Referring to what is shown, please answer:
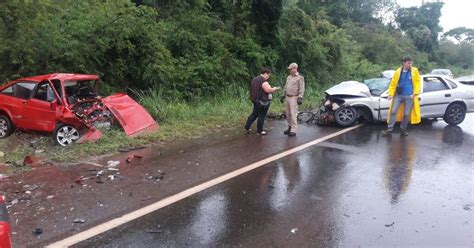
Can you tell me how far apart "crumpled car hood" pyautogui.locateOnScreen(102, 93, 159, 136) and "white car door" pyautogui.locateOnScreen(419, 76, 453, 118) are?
7.11 metres

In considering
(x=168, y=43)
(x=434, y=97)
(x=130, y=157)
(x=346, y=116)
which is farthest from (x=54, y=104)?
(x=434, y=97)

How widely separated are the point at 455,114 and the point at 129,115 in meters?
8.72

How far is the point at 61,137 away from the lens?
8.84 metres

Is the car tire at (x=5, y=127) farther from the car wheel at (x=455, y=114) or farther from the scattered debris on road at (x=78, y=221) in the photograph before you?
the car wheel at (x=455, y=114)

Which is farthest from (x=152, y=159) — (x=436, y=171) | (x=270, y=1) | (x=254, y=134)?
(x=270, y=1)

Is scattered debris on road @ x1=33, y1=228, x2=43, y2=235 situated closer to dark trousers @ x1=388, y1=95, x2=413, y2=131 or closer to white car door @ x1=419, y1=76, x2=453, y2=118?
dark trousers @ x1=388, y1=95, x2=413, y2=131

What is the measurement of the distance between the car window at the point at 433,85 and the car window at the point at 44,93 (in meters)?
9.41

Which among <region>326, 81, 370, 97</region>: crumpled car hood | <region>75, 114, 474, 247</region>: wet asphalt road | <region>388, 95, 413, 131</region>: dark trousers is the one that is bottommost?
<region>75, 114, 474, 247</region>: wet asphalt road

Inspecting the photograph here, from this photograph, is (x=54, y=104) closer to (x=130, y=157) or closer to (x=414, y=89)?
(x=130, y=157)

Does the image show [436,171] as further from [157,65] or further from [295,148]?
[157,65]

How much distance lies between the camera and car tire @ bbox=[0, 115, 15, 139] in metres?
→ 9.61

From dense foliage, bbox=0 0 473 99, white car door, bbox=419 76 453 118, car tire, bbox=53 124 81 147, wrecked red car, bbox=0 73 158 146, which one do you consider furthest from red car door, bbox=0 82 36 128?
white car door, bbox=419 76 453 118

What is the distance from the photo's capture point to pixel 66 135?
8.91m

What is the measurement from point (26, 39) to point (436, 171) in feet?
32.4
